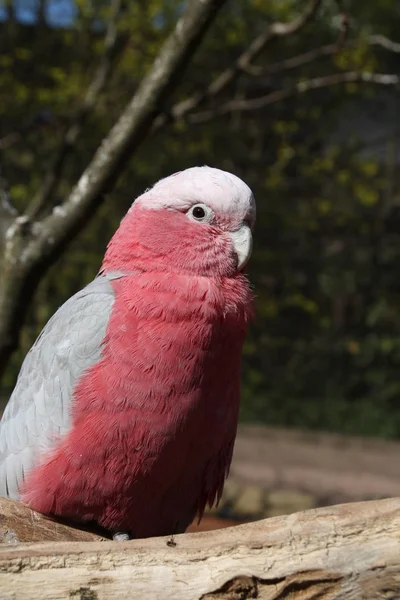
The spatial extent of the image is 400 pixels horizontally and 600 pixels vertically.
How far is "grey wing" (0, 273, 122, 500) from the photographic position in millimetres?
2476

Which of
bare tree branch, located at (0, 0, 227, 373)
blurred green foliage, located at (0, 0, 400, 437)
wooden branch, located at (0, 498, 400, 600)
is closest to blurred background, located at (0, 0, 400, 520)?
blurred green foliage, located at (0, 0, 400, 437)

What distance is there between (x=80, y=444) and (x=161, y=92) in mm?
1481

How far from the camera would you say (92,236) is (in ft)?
27.0

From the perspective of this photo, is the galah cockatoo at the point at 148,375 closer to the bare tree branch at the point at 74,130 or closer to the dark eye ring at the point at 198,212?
the dark eye ring at the point at 198,212

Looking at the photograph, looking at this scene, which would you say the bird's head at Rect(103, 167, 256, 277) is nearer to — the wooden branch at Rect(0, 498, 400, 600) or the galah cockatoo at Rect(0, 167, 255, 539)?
the galah cockatoo at Rect(0, 167, 255, 539)

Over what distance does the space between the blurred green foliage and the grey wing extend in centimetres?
497

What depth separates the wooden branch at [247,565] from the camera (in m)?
1.65

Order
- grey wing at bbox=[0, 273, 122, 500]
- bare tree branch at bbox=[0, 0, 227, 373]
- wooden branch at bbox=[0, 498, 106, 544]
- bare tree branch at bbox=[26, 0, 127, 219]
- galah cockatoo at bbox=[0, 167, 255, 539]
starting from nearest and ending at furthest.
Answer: wooden branch at bbox=[0, 498, 106, 544], galah cockatoo at bbox=[0, 167, 255, 539], grey wing at bbox=[0, 273, 122, 500], bare tree branch at bbox=[0, 0, 227, 373], bare tree branch at bbox=[26, 0, 127, 219]

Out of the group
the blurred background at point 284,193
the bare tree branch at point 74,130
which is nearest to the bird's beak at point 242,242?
the bare tree branch at point 74,130

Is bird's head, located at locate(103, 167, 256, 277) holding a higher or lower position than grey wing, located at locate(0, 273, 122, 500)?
higher

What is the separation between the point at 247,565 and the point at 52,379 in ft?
3.80

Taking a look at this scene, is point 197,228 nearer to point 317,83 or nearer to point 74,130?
point 317,83

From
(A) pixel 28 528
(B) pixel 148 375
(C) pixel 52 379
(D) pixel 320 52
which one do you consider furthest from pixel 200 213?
(D) pixel 320 52

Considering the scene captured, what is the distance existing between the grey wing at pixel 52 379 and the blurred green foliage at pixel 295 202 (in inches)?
196
